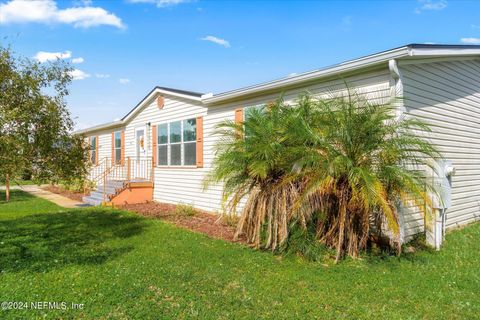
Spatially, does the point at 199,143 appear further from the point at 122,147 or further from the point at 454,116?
the point at 454,116

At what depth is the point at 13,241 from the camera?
6.13 meters

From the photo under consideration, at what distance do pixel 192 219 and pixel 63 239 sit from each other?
3094mm

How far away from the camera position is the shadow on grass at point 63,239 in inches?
194

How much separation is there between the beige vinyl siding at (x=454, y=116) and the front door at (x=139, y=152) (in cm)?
949

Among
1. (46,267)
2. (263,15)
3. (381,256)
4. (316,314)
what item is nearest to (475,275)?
(381,256)

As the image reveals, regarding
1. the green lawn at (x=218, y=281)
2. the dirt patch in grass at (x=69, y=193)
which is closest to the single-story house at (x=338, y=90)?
the green lawn at (x=218, y=281)

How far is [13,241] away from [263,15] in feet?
29.4

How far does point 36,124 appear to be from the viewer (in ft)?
17.3

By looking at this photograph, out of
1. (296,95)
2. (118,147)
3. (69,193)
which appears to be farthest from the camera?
(69,193)

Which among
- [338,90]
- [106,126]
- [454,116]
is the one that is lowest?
[454,116]

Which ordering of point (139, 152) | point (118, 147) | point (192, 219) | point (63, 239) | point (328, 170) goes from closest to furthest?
point (328, 170) → point (63, 239) → point (192, 219) → point (139, 152) → point (118, 147)

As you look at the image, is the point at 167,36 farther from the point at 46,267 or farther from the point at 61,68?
the point at 46,267

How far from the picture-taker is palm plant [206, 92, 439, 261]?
470cm

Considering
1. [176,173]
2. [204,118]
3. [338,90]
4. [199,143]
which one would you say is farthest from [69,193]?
[338,90]
